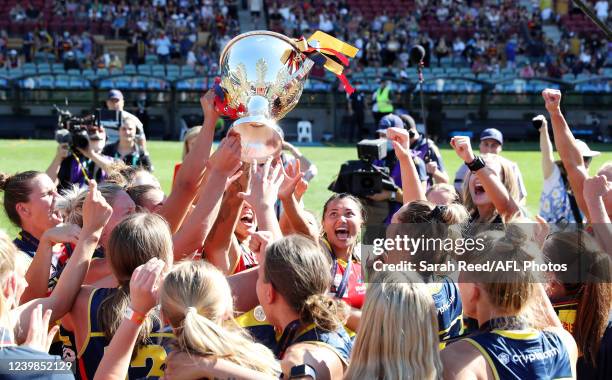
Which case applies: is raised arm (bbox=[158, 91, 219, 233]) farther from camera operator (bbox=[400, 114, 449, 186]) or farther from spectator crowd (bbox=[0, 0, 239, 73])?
spectator crowd (bbox=[0, 0, 239, 73])

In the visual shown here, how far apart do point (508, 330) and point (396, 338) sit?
482 mm

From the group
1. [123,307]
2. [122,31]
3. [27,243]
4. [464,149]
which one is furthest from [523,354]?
[122,31]

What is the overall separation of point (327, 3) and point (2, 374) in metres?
30.6

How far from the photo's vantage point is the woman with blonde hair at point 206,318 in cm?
270

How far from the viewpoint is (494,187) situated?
4844 mm

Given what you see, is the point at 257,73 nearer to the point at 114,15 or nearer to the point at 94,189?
the point at 94,189

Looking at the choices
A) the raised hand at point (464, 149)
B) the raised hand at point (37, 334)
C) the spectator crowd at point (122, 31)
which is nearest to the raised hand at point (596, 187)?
the raised hand at point (464, 149)

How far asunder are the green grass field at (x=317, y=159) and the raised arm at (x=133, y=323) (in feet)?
27.9

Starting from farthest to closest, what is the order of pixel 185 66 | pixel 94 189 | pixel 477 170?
pixel 185 66
pixel 477 170
pixel 94 189

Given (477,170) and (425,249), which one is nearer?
(425,249)

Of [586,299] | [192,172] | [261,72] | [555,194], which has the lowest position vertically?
[555,194]

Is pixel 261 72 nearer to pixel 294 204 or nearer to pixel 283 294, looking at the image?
pixel 294 204

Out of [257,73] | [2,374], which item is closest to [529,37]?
[257,73]

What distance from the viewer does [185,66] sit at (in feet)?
92.3
